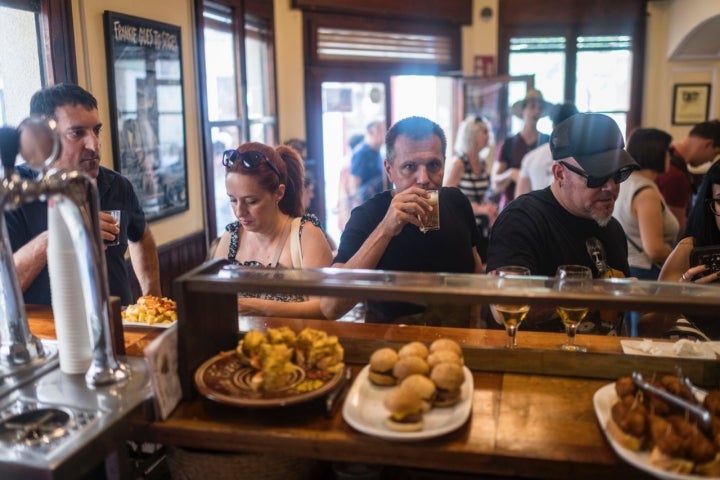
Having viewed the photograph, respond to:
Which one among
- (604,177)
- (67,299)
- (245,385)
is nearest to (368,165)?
(604,177)

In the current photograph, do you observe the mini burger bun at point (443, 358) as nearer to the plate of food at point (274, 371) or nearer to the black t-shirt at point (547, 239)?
the plate of food at point (274, 371)

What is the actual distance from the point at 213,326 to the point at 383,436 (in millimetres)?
475

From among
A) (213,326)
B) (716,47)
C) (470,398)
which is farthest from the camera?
(716,47)

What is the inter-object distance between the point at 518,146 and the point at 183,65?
276 centimetres

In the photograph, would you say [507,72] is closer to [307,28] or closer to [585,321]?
[307,28]

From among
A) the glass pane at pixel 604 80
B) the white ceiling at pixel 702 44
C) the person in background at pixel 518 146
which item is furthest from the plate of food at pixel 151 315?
the glass pane at pixel 604 80

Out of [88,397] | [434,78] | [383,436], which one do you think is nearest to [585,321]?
[383,436]

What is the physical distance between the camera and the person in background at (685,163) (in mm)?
4359

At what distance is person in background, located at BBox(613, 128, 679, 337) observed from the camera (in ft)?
10.3

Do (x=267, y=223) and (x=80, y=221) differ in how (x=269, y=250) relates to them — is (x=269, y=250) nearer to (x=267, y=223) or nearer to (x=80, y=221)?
(x=267, y=223)

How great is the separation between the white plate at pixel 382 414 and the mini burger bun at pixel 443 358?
0.05m

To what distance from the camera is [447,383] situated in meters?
1.16

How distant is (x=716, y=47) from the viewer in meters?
6.59

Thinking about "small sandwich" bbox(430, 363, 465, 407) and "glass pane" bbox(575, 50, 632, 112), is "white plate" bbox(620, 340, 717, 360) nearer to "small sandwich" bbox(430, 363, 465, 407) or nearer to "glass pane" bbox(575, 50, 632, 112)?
"small sandwich" bbox(430, 363, 465, 407)
